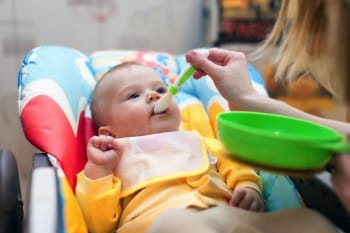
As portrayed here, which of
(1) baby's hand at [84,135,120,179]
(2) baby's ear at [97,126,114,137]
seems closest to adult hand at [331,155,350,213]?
(1) baby's hand at [84,135,120,179]

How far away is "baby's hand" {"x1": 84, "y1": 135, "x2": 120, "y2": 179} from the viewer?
963mm

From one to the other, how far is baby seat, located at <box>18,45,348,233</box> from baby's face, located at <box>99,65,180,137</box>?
0.09 metres

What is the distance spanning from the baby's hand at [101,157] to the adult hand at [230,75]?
214 mm

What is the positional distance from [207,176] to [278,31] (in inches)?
12.1

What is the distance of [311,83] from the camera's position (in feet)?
6.41

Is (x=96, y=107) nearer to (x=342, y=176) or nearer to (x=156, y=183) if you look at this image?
(x=156, y=183)

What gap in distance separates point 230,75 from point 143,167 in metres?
0.24

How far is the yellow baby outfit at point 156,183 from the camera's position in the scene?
3.09 ft

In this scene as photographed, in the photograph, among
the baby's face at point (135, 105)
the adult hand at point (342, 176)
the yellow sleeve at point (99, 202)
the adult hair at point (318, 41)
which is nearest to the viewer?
the adult hand at point (342, 176)

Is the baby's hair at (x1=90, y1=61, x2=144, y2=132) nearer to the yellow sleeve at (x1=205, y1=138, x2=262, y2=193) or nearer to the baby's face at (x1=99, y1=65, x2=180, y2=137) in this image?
the baby's face at (x1=99, y1=65, x2=180, y2=137)

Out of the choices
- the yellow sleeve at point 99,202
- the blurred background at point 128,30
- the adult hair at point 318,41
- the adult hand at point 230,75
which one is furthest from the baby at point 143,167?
the blurred background at point 128,30

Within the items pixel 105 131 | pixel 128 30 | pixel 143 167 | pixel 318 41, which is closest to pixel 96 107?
pixel 105 131

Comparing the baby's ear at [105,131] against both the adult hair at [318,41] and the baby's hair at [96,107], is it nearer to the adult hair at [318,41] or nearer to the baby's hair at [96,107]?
the baby's hair at [96,107]

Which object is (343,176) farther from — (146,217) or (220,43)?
(220,43)
